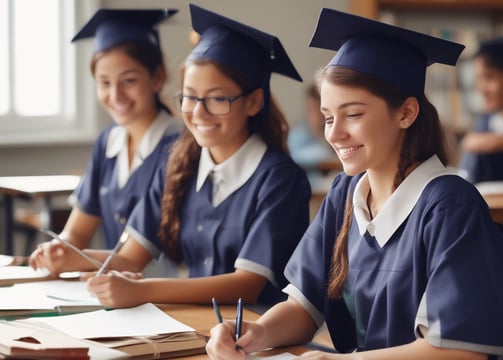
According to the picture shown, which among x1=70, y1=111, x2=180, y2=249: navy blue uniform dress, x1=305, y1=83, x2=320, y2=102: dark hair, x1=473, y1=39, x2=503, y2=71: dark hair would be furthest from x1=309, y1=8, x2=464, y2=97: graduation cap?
x1=305, y1=83, x2=320, y2=102: dark hair

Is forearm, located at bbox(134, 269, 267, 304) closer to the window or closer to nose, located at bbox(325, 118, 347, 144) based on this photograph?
nose, located at bbox(325, 118, 347, 144)

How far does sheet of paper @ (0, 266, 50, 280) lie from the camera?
2186 millimetres

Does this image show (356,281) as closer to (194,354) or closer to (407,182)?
(407,182)

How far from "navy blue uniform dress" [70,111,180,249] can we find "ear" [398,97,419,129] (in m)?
1.05

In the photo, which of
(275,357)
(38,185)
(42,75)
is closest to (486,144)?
(38,185)

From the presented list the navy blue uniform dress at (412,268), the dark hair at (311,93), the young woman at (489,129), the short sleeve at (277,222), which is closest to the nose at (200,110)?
the short sleeve at (277,222)

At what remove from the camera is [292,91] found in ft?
19.2

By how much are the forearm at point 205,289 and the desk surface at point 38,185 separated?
7.09 feet

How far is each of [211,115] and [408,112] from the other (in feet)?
2.10

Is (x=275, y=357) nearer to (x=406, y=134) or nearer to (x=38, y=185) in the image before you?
(x=406, y=134)

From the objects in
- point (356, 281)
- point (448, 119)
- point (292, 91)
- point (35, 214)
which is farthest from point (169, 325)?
point (448, 119)

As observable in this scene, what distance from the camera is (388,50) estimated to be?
1.62 metres

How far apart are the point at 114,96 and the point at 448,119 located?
3808 millimetres

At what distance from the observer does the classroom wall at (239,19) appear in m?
5.12
